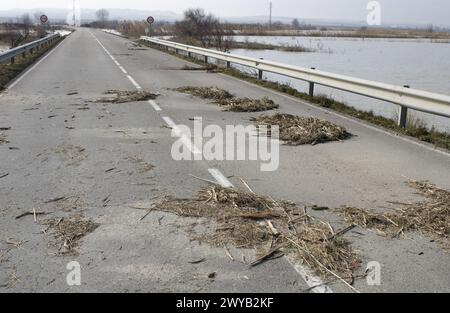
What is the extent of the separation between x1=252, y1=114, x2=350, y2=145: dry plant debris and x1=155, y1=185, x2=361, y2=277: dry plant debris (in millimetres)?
3278

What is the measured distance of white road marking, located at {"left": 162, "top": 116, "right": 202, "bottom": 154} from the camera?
850 centimetres

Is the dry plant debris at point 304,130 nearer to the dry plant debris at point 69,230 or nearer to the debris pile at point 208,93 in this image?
the debris pile at point 208,93

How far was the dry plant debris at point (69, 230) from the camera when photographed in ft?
15.7

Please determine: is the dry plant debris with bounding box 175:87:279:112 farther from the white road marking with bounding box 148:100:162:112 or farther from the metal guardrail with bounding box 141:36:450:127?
the metal guardrail with bounding box 141:36:450:127

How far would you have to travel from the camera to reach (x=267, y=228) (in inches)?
204

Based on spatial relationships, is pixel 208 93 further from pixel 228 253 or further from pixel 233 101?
pixel 228 253

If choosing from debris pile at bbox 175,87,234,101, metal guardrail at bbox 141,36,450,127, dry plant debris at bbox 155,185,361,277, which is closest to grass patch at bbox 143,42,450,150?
metal guardrail at bbox 141,36,450,127

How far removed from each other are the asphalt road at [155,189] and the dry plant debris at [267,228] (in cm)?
17

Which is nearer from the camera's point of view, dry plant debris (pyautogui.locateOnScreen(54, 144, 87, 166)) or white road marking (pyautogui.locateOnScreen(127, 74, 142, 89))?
dry plant debris (pyautogui.locateOnScreen(54, 144, 87, 166))

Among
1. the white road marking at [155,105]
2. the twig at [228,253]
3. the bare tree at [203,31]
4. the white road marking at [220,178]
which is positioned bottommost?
the twig at [228,253]

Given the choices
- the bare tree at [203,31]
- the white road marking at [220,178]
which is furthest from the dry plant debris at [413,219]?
the bare tree at [203,31]

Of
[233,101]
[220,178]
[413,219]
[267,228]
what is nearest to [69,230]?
[267,228]

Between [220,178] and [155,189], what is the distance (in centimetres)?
92

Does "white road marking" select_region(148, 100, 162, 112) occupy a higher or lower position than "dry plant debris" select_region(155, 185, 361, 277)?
higher
